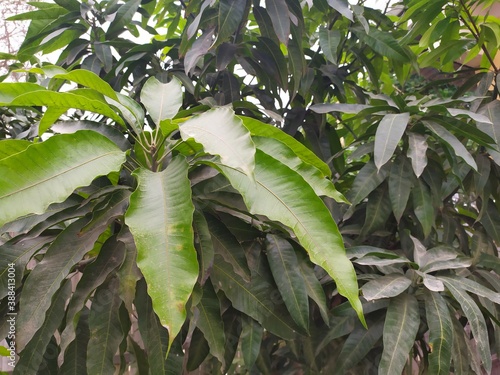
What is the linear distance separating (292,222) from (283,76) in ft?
2.17

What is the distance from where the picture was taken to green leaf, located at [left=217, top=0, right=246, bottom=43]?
110 centimetres

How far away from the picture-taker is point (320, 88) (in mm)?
1365

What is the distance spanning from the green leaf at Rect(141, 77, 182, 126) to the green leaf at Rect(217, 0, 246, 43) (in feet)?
0.77

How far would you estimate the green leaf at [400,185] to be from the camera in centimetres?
104

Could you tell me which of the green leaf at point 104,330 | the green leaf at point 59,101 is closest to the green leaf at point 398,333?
the green leaf at point 104,330

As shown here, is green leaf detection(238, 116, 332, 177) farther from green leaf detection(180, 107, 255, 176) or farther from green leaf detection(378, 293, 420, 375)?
green leaf detection(378, 293, 420, 375)


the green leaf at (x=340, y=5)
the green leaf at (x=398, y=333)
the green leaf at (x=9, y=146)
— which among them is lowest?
the green leaf at (x=398, y=333)

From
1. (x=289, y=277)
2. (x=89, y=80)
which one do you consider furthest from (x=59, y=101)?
(x=289, y=277)

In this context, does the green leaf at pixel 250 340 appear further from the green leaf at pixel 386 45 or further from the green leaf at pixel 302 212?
the green leaf at pixel 386 45

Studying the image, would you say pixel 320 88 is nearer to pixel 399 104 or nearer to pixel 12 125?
pixel 399 104

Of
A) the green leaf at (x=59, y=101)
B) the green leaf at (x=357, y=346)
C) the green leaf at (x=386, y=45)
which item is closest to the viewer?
the green leaf at (x=59, y=101)

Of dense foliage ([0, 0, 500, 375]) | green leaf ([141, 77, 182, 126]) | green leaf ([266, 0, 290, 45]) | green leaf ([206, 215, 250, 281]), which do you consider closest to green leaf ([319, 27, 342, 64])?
dense foliage ([0, 0, 500, 375])

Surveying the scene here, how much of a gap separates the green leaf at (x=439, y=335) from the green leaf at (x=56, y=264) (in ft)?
1.74

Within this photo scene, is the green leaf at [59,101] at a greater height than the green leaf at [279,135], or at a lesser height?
greater
